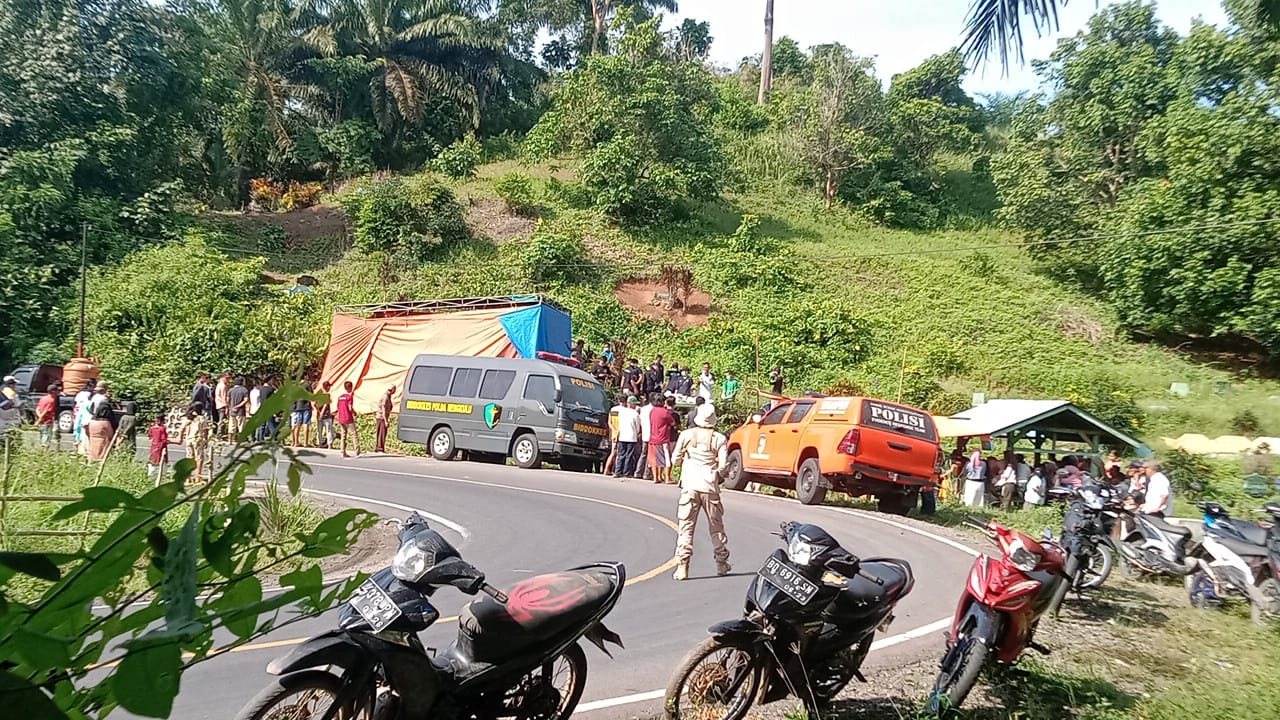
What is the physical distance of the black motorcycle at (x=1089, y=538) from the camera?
7.98 metres

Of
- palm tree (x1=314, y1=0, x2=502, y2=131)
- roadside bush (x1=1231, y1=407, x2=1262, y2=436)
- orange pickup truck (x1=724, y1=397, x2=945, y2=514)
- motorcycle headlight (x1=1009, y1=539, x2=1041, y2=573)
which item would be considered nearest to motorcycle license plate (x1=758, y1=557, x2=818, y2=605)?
motorcycle headlight (x1=1009, y1=539, x2=1041, y2=573)

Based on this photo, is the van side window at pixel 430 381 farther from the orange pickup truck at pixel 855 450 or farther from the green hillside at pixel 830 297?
the green hillside at pixel 830 297

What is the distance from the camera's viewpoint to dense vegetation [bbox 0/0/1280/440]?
26.9 meters

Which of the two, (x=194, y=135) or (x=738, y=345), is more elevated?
(x=194, y=135)

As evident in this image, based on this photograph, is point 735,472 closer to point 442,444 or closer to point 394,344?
point 442,444

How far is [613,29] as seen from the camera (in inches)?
1636

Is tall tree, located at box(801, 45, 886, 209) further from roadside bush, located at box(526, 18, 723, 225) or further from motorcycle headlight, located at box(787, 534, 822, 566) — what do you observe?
motorcycle headlight, located at box(787, 534, 822, 566)

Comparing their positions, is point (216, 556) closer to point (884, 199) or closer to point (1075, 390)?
point (1075, 390)

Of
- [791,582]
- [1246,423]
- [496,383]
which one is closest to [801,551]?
[791,582]

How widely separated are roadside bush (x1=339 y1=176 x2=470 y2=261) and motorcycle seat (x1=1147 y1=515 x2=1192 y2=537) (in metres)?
27.8

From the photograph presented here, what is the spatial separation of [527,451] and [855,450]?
24.7 feet

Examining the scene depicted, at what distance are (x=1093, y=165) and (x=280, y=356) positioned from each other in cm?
3181

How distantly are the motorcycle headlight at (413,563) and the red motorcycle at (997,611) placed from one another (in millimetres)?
2837

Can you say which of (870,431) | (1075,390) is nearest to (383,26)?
(1075,390)
